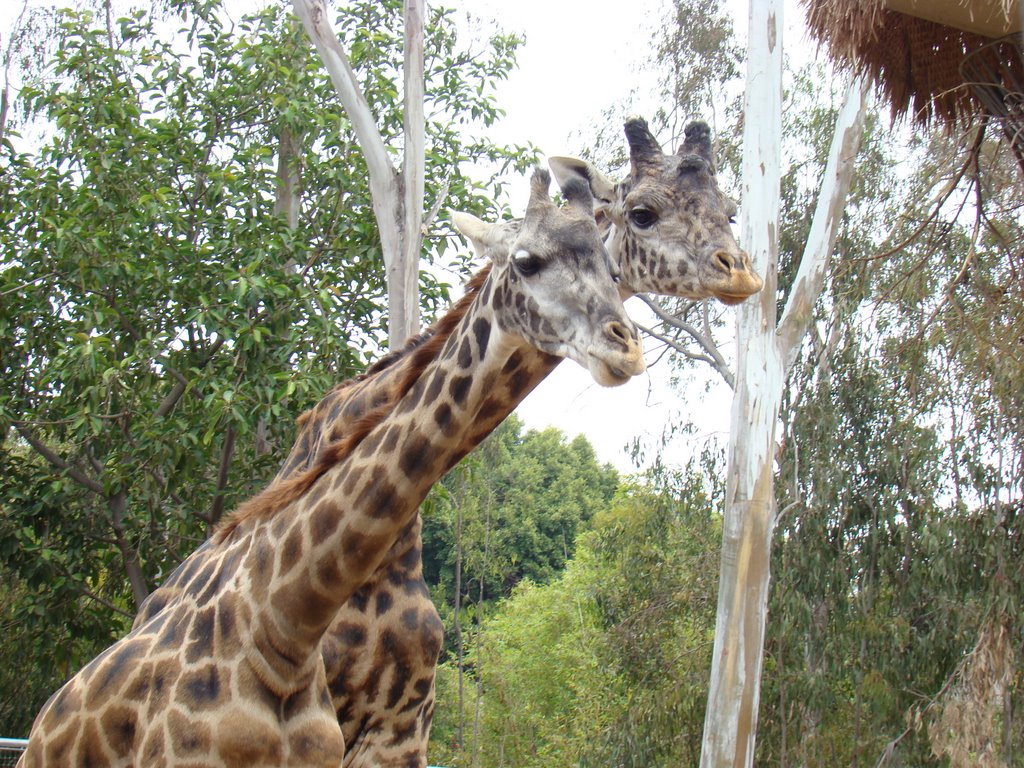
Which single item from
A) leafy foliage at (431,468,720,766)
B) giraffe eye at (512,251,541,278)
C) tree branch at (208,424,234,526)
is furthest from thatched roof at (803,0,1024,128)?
leafy foliage at (431,468,720,766)

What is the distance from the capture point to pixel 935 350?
1242cm

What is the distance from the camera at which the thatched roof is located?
15.4 ft

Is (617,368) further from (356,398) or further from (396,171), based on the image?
(396,171)

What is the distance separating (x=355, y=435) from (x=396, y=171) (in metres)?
5.03

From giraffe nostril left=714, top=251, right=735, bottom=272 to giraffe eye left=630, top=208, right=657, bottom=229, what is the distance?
308 millimetres

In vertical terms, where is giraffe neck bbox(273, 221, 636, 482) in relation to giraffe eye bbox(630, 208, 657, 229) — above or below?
below

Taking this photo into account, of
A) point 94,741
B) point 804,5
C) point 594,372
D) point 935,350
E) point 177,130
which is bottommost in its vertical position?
point 94,741

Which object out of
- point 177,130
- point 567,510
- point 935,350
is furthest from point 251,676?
point 567,510

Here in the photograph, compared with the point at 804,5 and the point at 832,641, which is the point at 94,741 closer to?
the point at 804,5

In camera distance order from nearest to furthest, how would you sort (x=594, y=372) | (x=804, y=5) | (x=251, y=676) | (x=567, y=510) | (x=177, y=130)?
(x=594, y=372)
(x=251, y=676)
(x=804, y=5)
(x=177, y=130)
(x=567, y=510)

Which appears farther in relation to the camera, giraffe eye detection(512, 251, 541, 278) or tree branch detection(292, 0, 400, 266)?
tree branch detection(292, 0, 400, 266)

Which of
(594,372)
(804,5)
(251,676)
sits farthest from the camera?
(804,5)

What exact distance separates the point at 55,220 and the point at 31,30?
4.71 metres

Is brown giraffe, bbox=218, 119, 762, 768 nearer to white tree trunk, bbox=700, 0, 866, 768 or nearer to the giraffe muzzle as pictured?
the giraffe muzzle
